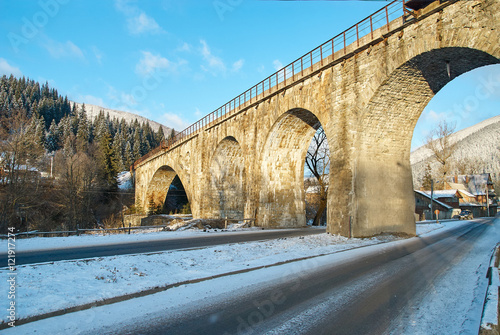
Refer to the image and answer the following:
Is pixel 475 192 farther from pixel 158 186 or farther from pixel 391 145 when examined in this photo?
pixel 391 145

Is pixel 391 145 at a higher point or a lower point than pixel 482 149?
lower

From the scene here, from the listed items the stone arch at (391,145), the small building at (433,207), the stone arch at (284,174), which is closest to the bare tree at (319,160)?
the stone arch at (284,174)

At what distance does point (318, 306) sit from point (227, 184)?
28.3m

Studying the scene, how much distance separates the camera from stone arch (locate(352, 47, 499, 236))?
14.0 meters

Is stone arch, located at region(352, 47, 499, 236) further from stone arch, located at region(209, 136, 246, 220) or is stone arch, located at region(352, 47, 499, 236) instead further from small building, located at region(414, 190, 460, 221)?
small building, located at region(414, 190, 460, 221)

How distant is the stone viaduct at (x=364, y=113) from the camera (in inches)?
463

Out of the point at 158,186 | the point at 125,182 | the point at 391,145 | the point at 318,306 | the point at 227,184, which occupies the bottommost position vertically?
the point at 318,306

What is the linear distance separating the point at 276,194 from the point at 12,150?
20.4 meters

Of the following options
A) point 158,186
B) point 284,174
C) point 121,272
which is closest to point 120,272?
point 121,272

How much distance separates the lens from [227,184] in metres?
33.2

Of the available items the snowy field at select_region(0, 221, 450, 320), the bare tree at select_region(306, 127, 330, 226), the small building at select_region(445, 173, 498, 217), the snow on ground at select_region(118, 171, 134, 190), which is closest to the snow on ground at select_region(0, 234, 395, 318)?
the snowy field at select_region(0, 221, 450, 320)

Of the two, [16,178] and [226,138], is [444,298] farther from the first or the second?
[16,178]

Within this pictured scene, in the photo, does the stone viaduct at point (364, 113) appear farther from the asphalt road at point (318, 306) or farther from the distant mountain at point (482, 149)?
the distant mountain at point (482, 149)

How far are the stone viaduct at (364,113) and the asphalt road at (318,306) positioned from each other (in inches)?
303
